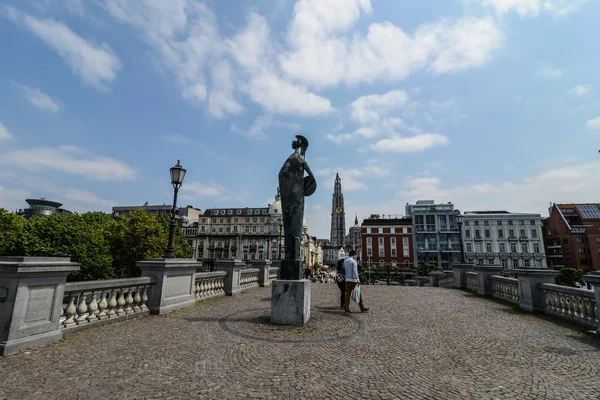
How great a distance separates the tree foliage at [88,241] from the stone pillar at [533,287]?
28373 mm

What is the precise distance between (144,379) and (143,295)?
4.53 m

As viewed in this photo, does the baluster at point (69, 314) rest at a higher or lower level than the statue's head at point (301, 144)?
lower

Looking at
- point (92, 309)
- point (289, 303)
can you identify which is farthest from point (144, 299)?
point (289, 303)

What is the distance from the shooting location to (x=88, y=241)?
2645 cm

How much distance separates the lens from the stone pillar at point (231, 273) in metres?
11.8

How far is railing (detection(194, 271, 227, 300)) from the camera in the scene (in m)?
10.1

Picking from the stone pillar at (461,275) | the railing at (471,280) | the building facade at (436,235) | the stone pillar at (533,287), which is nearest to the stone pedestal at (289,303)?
the stone pillar at (533,287)

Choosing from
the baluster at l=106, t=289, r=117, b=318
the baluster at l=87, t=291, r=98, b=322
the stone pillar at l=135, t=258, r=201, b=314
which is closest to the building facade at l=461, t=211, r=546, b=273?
the stone pillar at l=135, t=258, r=201, b=314

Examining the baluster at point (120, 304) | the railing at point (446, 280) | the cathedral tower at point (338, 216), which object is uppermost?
the cathedral tower at point (338, 216)

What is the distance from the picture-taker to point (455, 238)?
65375 mm

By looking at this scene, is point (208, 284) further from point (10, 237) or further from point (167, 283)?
point (10, 237)

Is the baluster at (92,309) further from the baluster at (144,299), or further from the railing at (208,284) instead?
the railing at (208,284)

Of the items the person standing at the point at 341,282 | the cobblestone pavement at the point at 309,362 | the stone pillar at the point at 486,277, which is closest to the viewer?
the cobblestone pavement at the point at 309,362

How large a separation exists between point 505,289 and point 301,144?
10316mm
